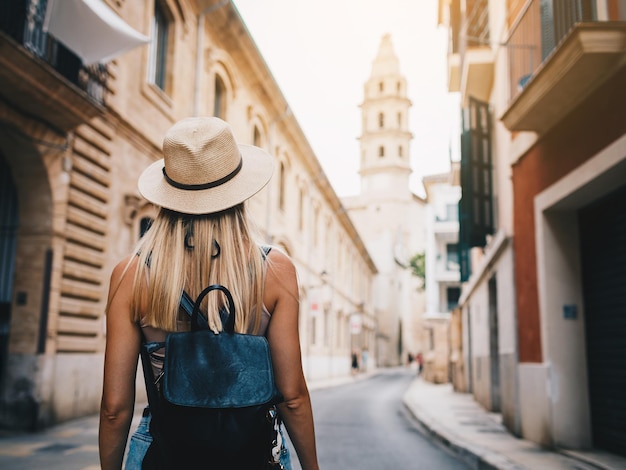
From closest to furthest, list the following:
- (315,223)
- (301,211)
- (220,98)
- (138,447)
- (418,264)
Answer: (138,447) < (220,98) < (301,211) < (315,223) < (418,264)

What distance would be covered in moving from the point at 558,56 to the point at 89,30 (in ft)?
20.4

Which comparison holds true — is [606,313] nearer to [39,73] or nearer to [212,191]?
[212,191]

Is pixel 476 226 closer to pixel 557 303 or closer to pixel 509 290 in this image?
pixel 509 290

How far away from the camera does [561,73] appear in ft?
21.6

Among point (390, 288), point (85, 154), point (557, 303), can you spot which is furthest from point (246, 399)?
point (390, 288)

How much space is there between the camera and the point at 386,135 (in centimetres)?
6238

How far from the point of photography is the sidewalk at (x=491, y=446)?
21.3ft

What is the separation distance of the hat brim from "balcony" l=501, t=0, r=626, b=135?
191 inches

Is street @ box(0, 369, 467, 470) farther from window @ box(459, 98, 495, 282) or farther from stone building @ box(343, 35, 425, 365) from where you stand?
stone building @ box(343, 35, 425, 365)

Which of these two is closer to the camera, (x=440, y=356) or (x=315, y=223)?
(x=440, y=356)

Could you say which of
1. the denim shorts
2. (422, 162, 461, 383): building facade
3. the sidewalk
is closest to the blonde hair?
the denim shorts

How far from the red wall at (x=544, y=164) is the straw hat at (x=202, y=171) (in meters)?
5.03

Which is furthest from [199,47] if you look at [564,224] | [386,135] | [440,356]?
[386,135]

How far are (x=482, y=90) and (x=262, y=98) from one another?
9.92 meters
